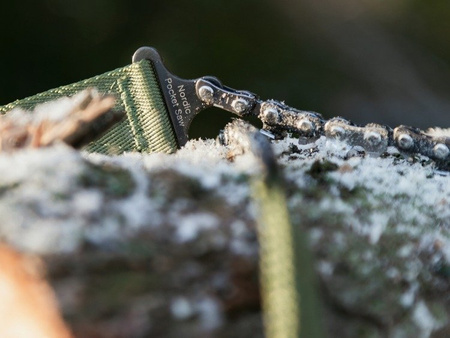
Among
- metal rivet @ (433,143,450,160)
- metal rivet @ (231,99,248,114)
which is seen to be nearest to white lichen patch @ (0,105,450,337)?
metal rivet @ (433,143,450,160)

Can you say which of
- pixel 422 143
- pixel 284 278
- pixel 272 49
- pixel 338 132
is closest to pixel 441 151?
pixel 422 143

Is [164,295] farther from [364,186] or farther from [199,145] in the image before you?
[199,145]

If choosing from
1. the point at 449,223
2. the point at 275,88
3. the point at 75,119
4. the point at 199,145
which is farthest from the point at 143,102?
the point at 275,88

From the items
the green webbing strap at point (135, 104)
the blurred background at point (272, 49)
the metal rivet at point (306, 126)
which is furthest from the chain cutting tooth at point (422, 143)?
the blurred background at point (272, 49)

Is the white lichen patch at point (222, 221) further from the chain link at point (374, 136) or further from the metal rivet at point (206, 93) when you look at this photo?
the metal rivet at point (206, 93)

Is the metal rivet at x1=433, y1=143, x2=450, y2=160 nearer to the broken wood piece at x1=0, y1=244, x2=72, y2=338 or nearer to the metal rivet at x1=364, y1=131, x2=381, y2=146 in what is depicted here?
the metal rivet at x1=364, y1=131, x2=381, y2=146

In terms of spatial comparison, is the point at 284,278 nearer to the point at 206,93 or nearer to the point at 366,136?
the point at 366,136

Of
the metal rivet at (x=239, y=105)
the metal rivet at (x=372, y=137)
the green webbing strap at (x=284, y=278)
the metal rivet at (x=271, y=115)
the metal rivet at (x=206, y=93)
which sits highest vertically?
the metal rivet at (x=206, y=93)
